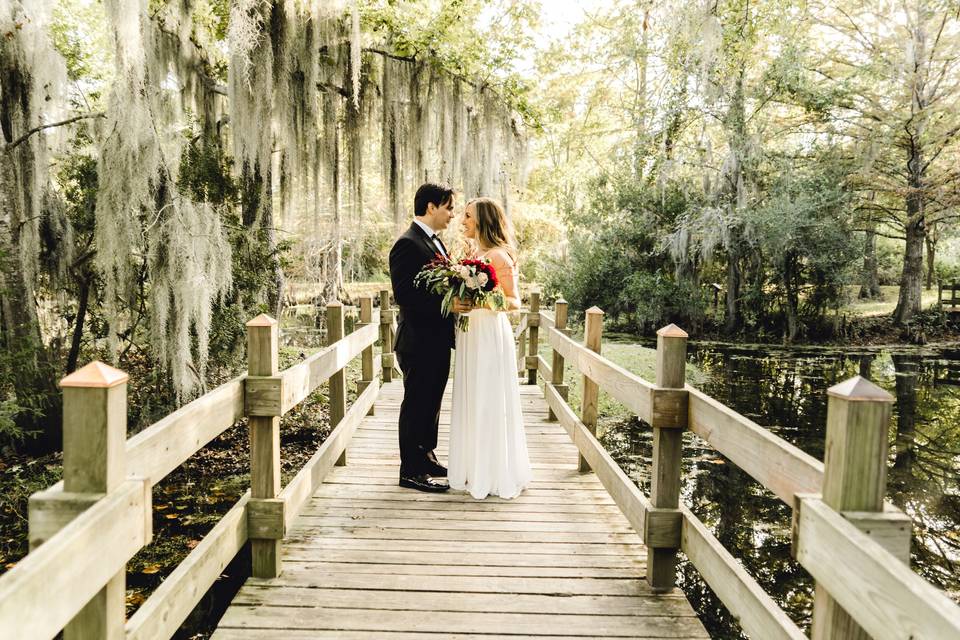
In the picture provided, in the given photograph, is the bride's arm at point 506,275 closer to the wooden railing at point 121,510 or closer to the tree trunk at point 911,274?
the wooden railing at point 121,510

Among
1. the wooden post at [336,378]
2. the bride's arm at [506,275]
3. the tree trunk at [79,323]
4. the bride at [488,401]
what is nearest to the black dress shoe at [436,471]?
the bride at [488,401]

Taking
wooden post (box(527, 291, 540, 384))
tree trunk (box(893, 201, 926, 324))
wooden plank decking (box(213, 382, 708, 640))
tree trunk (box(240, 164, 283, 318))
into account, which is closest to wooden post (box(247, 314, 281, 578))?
wooden plank decking (box(213, 382, 708, 640))

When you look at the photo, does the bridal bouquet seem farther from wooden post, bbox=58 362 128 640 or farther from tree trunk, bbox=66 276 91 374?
tree trunk, bbox=66 276 91 374

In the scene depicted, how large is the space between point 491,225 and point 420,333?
0.82 m

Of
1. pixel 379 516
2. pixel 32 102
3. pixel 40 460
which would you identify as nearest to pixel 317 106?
pixel 32 102

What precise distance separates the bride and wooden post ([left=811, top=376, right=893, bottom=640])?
2.56 meters

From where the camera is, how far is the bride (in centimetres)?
404

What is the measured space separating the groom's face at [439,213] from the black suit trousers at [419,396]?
0.78 m

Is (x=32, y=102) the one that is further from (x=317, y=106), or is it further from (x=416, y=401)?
(x=416, y=401)

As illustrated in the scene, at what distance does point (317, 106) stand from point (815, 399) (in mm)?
8293

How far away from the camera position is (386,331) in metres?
7.76

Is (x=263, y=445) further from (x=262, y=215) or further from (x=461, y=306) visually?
(x=262, y=215)

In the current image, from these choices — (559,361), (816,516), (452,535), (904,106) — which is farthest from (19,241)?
(904,106)

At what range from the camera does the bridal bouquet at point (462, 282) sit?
3834mm
